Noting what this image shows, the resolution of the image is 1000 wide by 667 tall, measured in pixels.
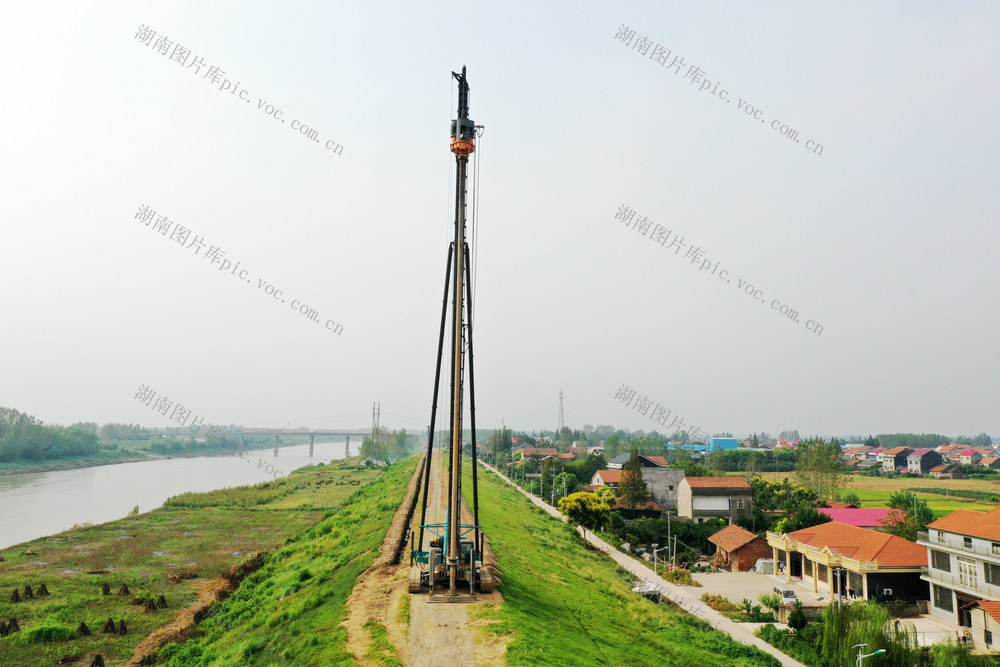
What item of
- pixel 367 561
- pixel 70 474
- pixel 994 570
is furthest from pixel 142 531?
pixel 70 474

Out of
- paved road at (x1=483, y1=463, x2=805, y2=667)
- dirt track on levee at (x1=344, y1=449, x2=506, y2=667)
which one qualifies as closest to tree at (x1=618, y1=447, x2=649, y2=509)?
paved road at (x1=483, y1=463, x2=805, y2=667)

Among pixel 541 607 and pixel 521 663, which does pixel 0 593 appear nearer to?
pixel 541 607

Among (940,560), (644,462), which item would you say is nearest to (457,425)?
(940,560)

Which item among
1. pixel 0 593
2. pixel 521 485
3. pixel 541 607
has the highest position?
pixel 541 607

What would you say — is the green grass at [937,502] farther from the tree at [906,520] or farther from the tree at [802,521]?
the tree at [802,521]

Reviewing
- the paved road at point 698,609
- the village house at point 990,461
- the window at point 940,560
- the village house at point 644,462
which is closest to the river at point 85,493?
the paved road at point 698,609

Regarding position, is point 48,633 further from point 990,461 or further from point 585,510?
point 990,461
